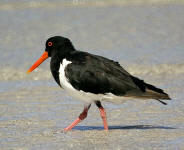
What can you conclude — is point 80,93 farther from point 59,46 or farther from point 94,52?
point 94,52

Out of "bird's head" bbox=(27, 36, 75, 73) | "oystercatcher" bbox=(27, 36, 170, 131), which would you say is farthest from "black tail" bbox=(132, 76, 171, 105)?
"bird's head" bbox=(27, 36, 75, 73)

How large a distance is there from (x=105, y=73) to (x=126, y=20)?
1024cm

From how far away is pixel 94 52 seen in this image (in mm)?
14008

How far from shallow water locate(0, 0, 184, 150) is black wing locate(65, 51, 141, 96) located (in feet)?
1.87

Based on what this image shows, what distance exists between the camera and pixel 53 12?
20.0 m

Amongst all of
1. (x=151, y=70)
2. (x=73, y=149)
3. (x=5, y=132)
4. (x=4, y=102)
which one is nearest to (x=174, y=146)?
(x=73, y=149)

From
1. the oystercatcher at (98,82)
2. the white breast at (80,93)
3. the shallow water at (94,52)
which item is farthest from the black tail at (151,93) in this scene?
the shallow water at (94,52)

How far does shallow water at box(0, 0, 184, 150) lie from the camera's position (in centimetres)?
725

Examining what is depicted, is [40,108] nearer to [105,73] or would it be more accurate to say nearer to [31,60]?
[105,73]

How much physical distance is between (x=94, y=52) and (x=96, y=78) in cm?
638

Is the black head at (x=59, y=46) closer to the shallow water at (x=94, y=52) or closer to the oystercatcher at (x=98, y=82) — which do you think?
the oystercatcher at (x=98, y=82)

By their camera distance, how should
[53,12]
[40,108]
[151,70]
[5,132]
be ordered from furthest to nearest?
[53,12] < [151,70] < [40,108] < [5,132]

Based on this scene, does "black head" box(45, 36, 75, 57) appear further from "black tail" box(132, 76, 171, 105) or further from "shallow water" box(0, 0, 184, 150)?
"black tail" box(132, 76, 171, 105)

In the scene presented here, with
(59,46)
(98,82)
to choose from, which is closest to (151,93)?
(98,82)
